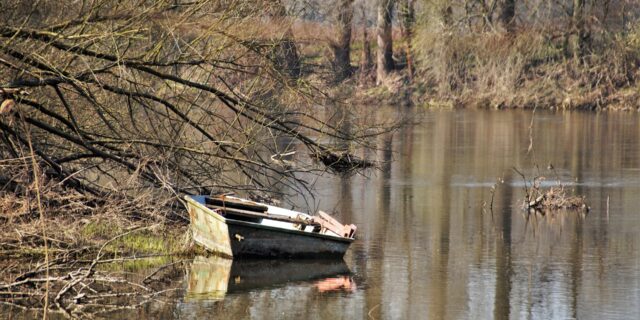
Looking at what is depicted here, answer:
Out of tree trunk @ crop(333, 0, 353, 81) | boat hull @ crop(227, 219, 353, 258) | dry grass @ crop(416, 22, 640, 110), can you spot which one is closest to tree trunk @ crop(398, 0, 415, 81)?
dry grass @ crop(416, 22, 640, 110)

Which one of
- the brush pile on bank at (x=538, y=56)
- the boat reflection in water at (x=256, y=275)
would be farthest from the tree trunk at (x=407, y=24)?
the boat reflection in water at (x=256, y=275)

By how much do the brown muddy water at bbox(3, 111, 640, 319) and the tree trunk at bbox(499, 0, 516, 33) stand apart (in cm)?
1865

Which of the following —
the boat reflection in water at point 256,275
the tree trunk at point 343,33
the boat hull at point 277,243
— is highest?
the tree trunk at point 343,33

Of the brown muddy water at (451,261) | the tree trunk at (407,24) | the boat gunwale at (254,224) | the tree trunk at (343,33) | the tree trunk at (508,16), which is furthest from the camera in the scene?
the tree trunk at (407,24)

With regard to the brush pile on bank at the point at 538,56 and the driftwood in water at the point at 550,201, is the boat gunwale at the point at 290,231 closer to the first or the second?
the driftwood in water at the point at 550,201

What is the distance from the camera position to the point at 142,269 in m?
15.3

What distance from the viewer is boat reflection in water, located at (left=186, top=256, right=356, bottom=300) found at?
575 inches

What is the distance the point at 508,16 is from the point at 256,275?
1316 inches

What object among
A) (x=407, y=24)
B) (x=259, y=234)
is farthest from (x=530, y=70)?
(x=259, y=234)

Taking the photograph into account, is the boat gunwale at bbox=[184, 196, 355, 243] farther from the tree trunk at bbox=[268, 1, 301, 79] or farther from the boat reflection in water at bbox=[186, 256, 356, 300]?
the tree trunk at bbox=[268, 1, 301, 79]

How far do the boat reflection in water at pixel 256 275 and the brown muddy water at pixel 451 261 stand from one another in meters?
0.01

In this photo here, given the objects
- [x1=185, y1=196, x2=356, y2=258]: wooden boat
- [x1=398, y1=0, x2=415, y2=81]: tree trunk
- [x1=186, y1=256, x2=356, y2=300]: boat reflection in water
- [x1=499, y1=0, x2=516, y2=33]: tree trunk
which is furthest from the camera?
[x1=398, y1=0, x2=415, y2=81]: tree trunk

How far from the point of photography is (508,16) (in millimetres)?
47188

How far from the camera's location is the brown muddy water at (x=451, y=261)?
45.0ft
